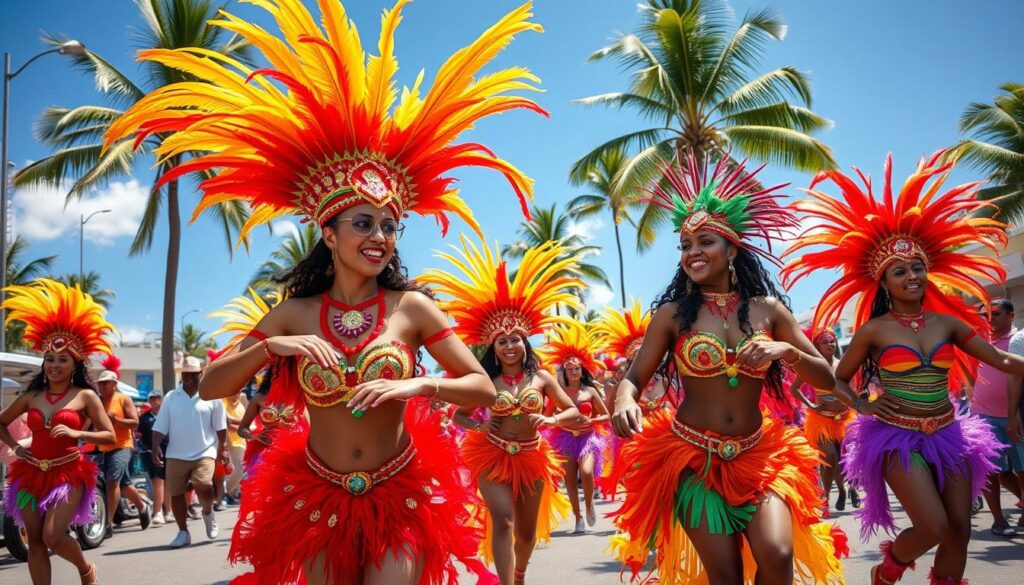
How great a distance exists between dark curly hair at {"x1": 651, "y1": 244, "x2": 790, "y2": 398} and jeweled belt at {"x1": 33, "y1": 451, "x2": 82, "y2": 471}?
4937 millimetres

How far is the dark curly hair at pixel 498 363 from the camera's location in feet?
22.8

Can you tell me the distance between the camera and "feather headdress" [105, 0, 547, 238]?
3611 mm

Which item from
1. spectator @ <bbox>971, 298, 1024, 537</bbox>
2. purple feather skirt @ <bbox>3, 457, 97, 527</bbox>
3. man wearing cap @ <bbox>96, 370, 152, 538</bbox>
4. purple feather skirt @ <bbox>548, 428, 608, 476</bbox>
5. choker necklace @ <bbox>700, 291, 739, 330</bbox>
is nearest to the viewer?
choker necklace @ <bbox>700, 291, 739, 330</bbox>

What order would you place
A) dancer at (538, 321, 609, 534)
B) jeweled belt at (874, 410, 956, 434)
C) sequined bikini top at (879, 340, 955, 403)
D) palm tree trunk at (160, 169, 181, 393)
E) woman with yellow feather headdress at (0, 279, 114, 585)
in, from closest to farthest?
1. jeweled belt at (874, 410, 956, 434)
2. sequined bikini top at (879, 340, 955, 403)
3. woman with yellow feather headdress at (0, 279, 114, 585)
4. dancer at (538, 321, 609, 534)
5. palm tree trunk at (160, 169, 181, 393)

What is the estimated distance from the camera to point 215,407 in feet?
34.1

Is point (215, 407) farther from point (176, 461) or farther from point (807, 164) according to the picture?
point (807, 164)

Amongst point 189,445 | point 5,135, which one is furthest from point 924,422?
point 5,135

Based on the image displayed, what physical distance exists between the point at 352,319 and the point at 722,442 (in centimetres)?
196

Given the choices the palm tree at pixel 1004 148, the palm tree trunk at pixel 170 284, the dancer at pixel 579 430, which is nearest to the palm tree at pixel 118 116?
the palm tree trunk at pixel 170 284

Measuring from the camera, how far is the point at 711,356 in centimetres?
403

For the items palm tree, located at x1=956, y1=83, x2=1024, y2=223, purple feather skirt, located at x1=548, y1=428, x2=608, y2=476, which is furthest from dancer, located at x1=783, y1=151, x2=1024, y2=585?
palm tree, located at x1=956, y1=83, x2=1024, y2=223

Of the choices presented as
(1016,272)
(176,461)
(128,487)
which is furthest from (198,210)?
(1016,272)

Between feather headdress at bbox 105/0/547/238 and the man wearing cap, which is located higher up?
feather headdress at bbox 105/0/547/238

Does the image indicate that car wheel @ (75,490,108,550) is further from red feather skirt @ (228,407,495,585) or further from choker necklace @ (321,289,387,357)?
choker necklace @ (321,289,387,357)
